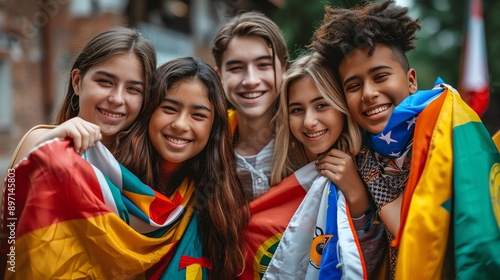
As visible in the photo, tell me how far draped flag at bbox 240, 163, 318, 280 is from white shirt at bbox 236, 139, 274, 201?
138mm

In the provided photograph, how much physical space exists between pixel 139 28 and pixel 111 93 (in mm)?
5688

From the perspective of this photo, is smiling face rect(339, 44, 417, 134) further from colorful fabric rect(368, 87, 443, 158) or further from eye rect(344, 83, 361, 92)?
colorful fabric rect(368, 87, 443, 158)

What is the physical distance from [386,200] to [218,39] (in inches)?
55.2

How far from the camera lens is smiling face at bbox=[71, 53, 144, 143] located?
2105 millimetres

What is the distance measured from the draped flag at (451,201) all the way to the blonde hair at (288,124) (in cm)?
44

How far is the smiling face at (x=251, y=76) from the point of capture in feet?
8.53

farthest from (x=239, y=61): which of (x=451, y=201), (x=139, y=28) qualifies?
(x=139, y=28)

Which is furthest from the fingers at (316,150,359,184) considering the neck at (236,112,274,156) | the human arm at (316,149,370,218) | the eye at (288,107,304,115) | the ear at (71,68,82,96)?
the ear at (71,68,82,96)

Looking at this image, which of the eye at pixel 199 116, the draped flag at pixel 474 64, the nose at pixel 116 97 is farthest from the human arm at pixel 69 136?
the draped flag at pixel 474 64

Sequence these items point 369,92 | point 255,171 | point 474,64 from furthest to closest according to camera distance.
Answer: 1. point 474,64
2. point 255,171
3. point 369,92

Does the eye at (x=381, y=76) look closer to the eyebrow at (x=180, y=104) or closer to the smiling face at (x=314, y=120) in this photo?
the smiling face at (x=314, y=120)

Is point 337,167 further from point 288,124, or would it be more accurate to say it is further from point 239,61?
point 239,61

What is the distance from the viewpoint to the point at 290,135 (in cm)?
239

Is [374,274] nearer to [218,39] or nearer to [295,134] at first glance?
[295,134]
